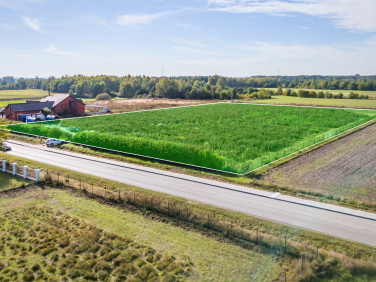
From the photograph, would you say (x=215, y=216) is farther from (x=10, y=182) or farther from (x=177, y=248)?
(x=10, y=182)

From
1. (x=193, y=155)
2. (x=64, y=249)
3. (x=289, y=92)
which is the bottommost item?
(x=64, y=249)

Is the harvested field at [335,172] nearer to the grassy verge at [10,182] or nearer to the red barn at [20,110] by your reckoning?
the grassy verge at [10,182]

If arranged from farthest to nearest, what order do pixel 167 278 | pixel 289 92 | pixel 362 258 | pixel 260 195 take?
pixel 289 92
pixel 260 195
pixel 362 258
pixel 167 278

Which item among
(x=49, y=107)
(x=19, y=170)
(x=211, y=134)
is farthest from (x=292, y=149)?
(x=49, y=107)

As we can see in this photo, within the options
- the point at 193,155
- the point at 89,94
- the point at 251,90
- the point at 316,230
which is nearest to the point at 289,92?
the point at 251,90

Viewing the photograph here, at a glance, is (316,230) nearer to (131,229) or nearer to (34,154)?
(131,229)

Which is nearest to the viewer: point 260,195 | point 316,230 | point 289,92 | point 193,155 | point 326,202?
point 316,230

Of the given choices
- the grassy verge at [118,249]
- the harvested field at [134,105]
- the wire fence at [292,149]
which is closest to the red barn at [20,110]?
the harvested field at [134,105]
